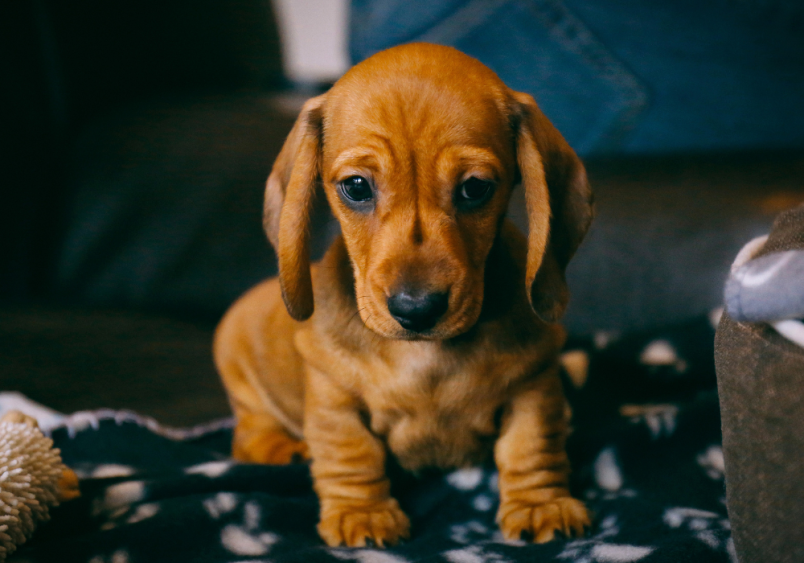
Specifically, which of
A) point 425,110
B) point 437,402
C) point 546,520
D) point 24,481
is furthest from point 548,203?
point 24,481

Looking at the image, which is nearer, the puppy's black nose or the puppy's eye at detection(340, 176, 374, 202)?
the puppy's black nose

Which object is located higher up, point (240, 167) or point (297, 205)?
point (297, 205)

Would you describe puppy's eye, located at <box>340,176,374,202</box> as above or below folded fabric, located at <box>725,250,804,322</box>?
above

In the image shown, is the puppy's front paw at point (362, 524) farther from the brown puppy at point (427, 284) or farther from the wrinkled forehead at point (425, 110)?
the wrinkled forehead at point (425, 110)

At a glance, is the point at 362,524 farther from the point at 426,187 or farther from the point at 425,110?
the point at 425,110

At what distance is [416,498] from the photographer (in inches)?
58.8

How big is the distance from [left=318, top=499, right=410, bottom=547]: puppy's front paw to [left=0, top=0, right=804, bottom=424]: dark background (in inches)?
29.2

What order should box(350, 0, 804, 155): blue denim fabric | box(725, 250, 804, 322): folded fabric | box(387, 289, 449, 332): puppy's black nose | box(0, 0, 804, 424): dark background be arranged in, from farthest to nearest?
box(350, 0, 804, 155): blue denim fabric < box(0, 0, 804, 424): dark background < box(387, 289, 449, 332): puppy's black nose < box(725, 250, 804, 322): folded fabric

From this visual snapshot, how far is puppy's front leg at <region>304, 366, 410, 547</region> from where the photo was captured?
1354 millimetres

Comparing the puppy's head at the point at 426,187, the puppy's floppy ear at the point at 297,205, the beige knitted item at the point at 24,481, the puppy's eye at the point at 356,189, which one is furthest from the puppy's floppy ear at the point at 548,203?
the beige knitted item at the point at 24,481

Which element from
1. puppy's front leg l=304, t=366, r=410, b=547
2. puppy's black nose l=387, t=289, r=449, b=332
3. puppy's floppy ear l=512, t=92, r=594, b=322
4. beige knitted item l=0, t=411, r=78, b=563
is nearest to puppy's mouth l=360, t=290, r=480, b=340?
puppy's black nose l=387, t=289, r=449, b=332

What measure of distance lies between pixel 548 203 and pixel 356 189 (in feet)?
1.21

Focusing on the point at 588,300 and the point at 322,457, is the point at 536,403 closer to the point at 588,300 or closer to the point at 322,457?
the point at 322,457

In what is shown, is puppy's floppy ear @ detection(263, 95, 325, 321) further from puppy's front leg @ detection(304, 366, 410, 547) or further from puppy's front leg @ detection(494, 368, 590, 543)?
puppy's front leg @ detection(494, 368, 590, 543)
